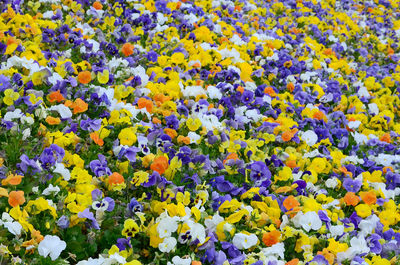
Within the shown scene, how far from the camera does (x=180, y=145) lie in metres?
5.09

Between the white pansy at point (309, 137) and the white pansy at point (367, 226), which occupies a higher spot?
the white pansy at point (367, 226)

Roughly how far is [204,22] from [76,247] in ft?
18.9

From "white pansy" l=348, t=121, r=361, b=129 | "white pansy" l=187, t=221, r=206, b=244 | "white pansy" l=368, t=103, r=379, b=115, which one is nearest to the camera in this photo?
"white pansy" l=187, t=221, r=206, b=244

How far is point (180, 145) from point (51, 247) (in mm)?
2097

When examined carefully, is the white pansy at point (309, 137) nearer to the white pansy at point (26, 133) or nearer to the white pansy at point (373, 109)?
the white pansy at point (373, 109)

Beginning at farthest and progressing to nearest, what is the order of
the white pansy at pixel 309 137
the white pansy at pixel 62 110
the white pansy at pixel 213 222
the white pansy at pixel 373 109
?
1. the white pansy at pixel 373 109
2. the white pansy at pixel 309 137
3. the white pansy at pixel 62 110
4. the white pansy at pixel 213 222

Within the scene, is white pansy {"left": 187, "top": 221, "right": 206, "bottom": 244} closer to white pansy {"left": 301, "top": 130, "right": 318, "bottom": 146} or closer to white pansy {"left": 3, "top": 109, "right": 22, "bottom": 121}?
white pansy {"left": 3, "top": 109, "right": 22, "bottom": 121}

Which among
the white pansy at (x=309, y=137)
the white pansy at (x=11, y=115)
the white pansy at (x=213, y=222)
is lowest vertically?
the white pansy at (x=309, y=137)

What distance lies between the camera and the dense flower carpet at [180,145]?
12.2 ft

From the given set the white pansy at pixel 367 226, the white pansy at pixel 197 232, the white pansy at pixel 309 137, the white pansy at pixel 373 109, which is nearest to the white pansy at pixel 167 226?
the white pansy at pixel 197 232

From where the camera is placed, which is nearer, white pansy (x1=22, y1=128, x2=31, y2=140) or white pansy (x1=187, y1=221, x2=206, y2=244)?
white pansy (x1=187, y1=221, x2=206, y2=244)

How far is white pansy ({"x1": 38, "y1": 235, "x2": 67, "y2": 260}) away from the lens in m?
3.24

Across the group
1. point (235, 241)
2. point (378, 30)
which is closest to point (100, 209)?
point (235, 241)

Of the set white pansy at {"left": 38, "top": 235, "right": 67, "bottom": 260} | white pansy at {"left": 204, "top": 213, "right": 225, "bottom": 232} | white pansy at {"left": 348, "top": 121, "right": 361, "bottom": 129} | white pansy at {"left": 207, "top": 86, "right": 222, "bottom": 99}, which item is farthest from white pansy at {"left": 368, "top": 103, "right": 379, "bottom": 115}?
white pansy at {"left": 38, "top": 235, "right": 67, "bottom": 260}
